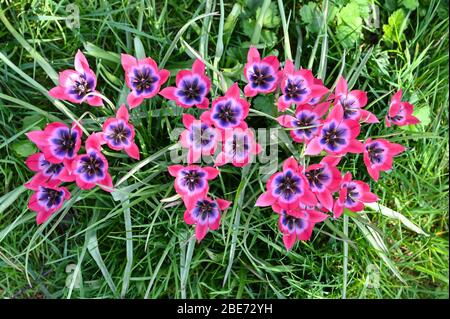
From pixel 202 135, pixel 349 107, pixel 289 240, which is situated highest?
pixel 349 107

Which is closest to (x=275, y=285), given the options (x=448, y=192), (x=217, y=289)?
(x=217, y=289)

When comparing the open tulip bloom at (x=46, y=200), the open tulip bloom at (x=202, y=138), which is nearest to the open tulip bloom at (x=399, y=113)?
the open tulip bloom at (x=202, y=138)

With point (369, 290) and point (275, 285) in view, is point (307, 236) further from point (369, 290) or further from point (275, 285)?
point (369, 290)

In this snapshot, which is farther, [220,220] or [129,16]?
[129,16]

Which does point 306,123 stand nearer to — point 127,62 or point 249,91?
point 249,91

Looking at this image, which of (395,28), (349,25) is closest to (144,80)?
(349,25)

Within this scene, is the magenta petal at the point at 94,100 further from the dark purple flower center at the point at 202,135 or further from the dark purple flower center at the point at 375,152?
the dark purple flower center at the point at 375,152
